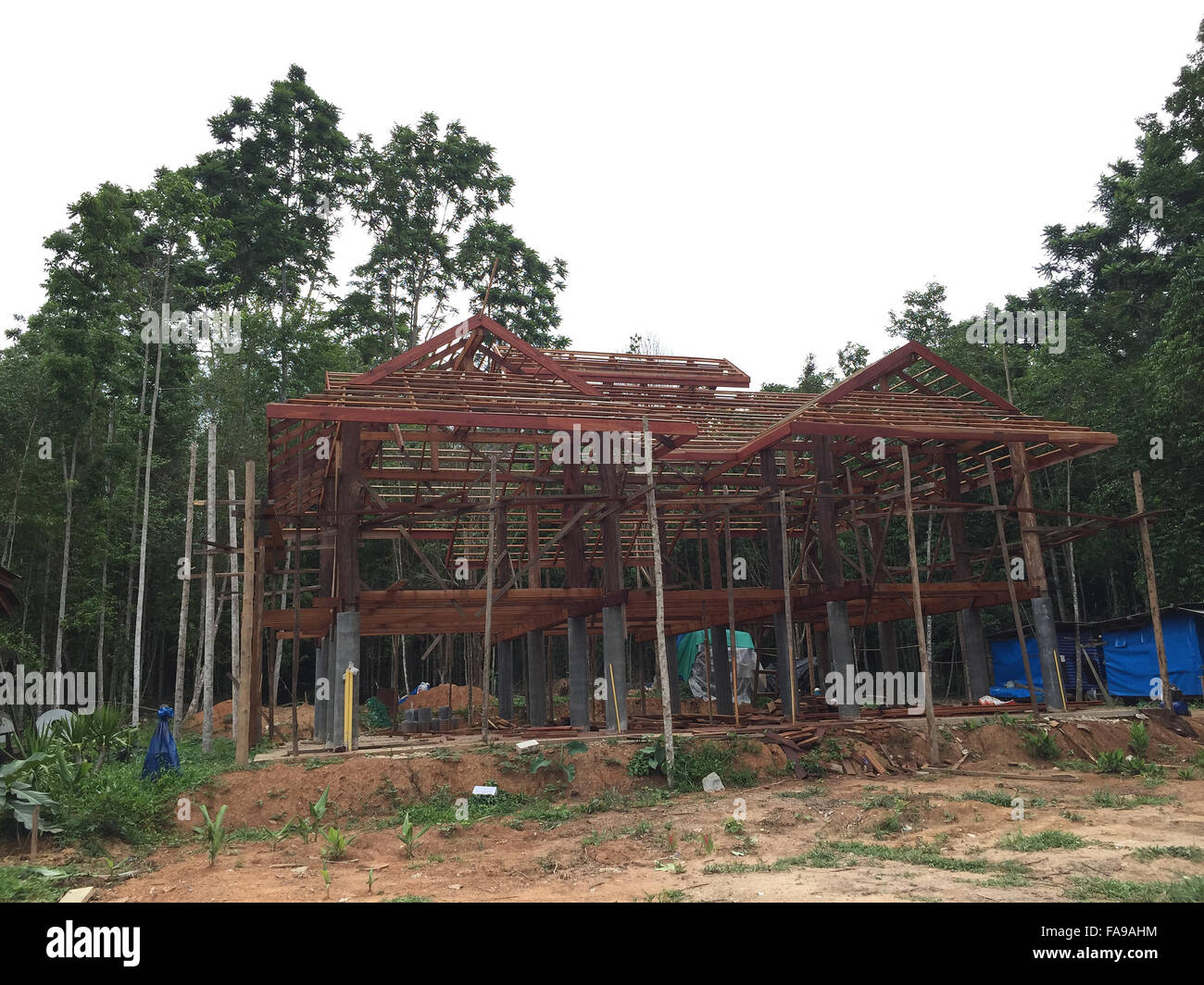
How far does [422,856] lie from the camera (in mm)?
10836

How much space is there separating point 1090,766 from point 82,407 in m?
24.4

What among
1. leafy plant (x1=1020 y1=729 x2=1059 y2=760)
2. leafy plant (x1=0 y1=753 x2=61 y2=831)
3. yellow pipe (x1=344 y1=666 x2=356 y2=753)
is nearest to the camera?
leafy plant (x1=0 y1=753 x2=61 y2=831)

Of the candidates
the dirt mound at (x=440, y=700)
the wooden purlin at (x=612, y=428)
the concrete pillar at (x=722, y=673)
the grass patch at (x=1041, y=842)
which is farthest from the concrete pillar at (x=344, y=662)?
the dirt mound at (x=440, y=700)

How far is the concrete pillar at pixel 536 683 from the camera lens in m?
20.9

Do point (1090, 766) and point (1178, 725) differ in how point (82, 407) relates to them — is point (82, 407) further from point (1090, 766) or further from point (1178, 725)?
point (1178, 725)

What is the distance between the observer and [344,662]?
622 inches

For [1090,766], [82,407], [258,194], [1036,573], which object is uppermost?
[258,194]

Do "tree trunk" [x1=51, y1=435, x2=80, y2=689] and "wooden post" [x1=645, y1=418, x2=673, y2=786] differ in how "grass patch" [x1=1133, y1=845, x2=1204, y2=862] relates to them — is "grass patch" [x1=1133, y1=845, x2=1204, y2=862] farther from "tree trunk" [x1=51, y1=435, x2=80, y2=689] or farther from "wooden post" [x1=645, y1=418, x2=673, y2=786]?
"tree trunk" [x1=51, y1=435, x2=80, y2=689]

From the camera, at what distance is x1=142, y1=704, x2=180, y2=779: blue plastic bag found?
14197 millimetres

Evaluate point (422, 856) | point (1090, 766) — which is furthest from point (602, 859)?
point (1090, 766)

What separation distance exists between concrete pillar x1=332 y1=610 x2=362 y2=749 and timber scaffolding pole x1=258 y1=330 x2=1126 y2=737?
1.06ft

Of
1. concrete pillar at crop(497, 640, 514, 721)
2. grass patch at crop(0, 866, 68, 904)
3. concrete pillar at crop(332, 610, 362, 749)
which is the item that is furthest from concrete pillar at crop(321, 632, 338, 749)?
grass patch at crop(0, 866, 68, 904)

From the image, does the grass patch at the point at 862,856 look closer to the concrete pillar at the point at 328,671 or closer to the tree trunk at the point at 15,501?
the concrete pillar at the point at 328,671
